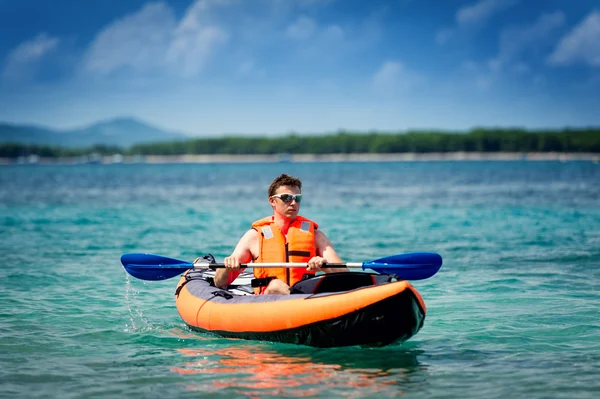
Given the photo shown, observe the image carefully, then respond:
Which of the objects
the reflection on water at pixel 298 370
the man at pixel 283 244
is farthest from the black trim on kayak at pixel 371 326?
the man at pixel 283 244

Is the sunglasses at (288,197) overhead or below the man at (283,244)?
overhead

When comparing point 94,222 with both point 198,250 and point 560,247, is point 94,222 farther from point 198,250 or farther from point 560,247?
point 560,247

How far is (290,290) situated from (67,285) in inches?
188

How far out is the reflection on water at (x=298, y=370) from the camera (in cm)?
566

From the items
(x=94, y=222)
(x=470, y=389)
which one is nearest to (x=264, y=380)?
(x=470, y=389)

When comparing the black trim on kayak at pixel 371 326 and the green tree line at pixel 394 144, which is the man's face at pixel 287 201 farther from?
the green tree line at pixel 394 144

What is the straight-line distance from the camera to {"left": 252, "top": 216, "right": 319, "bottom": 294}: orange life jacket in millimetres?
6832

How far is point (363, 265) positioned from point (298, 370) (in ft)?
3.73

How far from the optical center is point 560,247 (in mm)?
13820

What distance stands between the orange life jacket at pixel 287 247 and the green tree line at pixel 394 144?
162297 millimetres

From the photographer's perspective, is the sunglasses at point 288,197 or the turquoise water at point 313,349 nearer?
the turquoise water at point 313,349

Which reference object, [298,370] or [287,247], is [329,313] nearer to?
[298,370]

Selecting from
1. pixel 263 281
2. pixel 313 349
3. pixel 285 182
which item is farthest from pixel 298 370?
pixel 285 182

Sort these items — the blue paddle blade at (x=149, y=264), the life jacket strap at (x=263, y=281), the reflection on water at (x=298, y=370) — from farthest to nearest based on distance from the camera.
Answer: the blue paddle blade at (x=149, y=264) < the life jacket strap at (x=263, y=281) < the reflection on water at (x=298, y=370)
